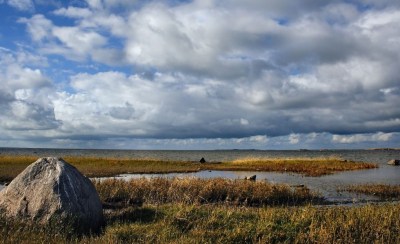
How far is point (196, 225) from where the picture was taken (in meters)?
14.7

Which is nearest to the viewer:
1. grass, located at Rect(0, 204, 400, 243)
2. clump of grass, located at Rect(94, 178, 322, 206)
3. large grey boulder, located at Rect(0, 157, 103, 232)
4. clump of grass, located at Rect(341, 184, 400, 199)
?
grass, located at Rect(0, 204, 400, 243)

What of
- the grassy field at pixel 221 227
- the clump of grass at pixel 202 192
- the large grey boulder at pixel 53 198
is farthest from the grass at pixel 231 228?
the clump of grass at pixel 202 192

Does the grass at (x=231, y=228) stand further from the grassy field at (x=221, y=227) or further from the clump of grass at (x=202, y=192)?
the clump of grass at (x=202, y=192)

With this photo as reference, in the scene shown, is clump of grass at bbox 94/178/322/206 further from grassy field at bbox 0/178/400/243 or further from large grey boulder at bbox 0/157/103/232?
large grey boulder at bbox 0/157/103/232

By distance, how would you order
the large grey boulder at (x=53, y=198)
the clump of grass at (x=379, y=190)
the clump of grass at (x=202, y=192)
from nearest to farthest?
the large grey boulder at (x=53, y=198), the clump of grass at (x=202, y=192), the clump of grass at (x=379, y=190)

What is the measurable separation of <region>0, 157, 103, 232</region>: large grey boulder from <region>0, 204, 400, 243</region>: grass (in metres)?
0.80

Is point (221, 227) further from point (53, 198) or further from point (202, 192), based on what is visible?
point (202, 192)

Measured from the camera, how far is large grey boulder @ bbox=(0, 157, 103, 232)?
14.6m

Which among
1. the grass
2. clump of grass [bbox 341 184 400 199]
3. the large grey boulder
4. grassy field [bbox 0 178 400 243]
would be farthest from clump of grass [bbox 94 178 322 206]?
the large grey boulder

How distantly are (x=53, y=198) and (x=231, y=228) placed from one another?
642 centimetres

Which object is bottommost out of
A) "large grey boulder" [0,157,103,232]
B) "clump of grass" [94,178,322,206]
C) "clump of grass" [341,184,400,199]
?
"clump of grass" [341,184,400,199]

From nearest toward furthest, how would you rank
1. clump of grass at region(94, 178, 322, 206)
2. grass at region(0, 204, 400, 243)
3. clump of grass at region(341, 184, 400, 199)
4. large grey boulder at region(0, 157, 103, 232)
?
grass at region(0, 204, 400, 243), large grey boulder at region(0, 157, 103, 232), clump of grass at region(94, 178, 322, 206), clump of grass at region(341, 184, 400, 199)

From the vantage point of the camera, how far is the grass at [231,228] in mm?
12656

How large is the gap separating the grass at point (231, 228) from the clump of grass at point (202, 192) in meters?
8.15
